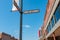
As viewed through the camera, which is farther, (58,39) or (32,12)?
(58,39)

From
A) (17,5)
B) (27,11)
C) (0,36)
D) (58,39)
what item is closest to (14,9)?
(17,5)

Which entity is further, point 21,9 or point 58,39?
point 58,39

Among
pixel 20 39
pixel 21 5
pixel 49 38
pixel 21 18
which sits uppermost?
pixel 21 5

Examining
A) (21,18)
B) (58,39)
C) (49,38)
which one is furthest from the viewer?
(49,38)

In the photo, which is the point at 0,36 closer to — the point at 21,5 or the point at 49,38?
the point at 49,38

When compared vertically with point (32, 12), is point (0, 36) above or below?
below

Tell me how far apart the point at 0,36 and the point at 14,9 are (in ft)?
130

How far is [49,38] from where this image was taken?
21375 mm

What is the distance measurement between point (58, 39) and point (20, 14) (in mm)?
15292

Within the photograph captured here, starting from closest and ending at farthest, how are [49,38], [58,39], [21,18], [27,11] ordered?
1. [21,18]
2. [27,11]
3. [58,39]
4. [49,38]

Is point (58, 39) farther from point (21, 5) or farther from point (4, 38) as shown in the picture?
point (4, 38)

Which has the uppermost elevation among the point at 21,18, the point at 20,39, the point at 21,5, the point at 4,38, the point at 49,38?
the point at 21,5

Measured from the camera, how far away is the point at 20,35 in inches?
206

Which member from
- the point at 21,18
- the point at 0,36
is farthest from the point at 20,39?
the point at 0,36
